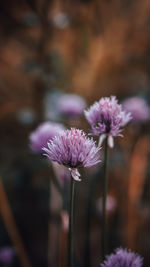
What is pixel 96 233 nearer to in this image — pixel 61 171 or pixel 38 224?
pixel 38 224

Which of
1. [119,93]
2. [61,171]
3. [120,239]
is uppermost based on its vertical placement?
[119,93]

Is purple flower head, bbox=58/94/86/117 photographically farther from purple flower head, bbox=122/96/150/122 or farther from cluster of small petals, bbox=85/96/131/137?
cluster of small petals, bbox=85/96/131/137

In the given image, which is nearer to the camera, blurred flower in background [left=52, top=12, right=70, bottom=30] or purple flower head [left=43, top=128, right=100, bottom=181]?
purple flower head [left=43, top=128, right=100, bottom=181]

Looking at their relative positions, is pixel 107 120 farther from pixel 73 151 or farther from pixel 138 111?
pixel 138 111

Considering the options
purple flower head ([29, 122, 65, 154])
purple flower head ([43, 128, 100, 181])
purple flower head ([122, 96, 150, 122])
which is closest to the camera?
purple flower head ([43, 128, 100, 181])

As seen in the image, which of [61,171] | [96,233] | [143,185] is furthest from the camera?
[96,233]

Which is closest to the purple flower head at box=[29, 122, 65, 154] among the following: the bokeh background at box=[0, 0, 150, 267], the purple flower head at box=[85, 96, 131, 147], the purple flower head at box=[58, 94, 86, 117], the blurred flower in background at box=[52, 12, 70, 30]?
the purple flower head at box=[85, 96, 131, 147]

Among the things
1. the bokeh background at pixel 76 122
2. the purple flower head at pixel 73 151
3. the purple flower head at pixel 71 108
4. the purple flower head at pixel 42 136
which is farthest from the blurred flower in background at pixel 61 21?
the purple flower head at pixel 73 151

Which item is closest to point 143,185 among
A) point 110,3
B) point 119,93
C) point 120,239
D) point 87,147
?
point 120,239

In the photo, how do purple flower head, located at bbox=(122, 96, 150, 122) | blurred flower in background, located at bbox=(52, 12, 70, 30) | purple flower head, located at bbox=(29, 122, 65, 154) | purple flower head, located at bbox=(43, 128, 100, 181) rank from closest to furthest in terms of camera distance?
purple flower head, located at bbox=(43, 128, 100, 181) → purple flower head, located at bbox=(29, 122, 65, 154) → purple flower head, located at bbox=(122, 96, 150, 122) → blurred flower in background, located at bbox=(52, 12, 70, 30)
